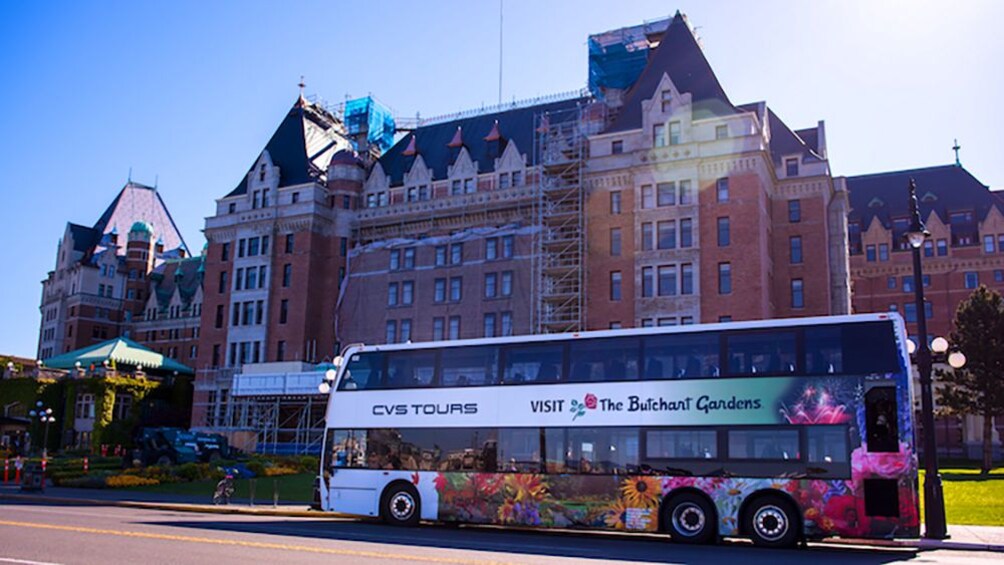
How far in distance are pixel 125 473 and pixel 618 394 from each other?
26.0 meters

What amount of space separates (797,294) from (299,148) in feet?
137

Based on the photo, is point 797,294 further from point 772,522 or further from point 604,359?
point 772,522

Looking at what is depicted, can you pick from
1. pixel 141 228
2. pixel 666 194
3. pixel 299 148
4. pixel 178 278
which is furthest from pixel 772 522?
pixel 141 228

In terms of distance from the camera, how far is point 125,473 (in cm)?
3681

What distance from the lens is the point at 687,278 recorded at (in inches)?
1951

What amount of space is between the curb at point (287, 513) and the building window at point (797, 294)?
32.9 m

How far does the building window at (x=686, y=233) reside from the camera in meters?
49.8

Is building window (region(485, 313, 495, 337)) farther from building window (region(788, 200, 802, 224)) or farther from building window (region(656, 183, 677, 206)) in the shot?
building window (region(788, 200, 802, 224))

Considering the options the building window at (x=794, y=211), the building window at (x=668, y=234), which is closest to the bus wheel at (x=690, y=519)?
the building window at (x=668, y=234)

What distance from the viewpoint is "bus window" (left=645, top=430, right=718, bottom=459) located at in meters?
18.6

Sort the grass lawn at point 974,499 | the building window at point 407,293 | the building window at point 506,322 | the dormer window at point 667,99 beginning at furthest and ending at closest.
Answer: the building window at point 407,293, the building window at point 506,322, the dormer window at point 667,99, the grass lawn at point 974,499

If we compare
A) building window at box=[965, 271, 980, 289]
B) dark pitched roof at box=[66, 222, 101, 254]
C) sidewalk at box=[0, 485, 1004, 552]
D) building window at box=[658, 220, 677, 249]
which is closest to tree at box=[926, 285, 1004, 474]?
building window at box=[658, 220, 677, 249]

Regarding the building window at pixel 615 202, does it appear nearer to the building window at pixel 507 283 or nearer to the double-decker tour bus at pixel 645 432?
the building window at pixel 507 283

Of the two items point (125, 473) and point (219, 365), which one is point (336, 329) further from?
point (125, 473)
